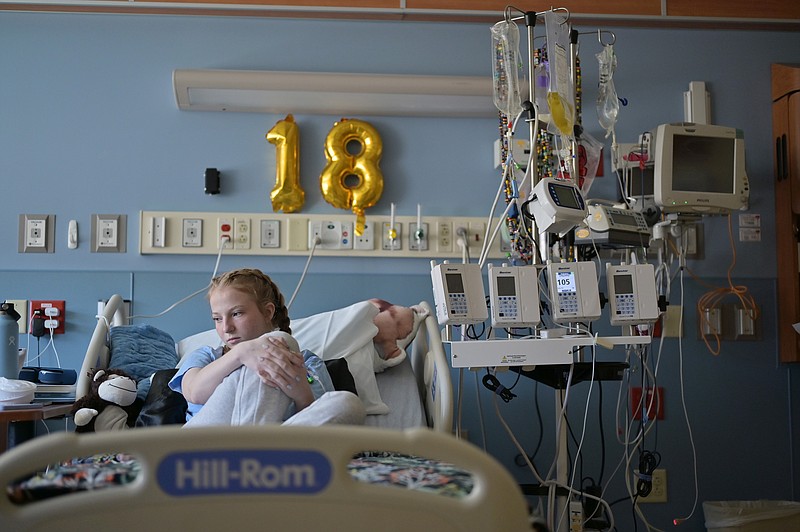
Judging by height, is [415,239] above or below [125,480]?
above

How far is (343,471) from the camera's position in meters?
1.19

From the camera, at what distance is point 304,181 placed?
12.2ft

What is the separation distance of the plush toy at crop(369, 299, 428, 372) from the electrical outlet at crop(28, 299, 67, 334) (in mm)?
1387

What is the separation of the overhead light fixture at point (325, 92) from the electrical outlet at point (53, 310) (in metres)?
0.96

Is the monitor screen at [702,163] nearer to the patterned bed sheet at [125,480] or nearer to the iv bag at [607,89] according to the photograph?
the iv bag at [607,89]

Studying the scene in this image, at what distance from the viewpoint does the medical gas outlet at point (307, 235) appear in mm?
3584

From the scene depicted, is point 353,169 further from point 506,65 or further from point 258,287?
point 258,287

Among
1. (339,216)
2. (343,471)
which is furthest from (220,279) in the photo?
(343,471)

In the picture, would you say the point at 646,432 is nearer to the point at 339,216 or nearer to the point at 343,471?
the point at 339,216

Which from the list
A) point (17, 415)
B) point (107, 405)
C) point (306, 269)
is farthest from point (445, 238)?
point (17, 415)

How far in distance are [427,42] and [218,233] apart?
1.23 metres

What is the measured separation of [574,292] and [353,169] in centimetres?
127

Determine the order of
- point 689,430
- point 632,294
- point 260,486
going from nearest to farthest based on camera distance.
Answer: point 260,486 → point 632,294 → point 689,430

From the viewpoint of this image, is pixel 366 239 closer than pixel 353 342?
No
